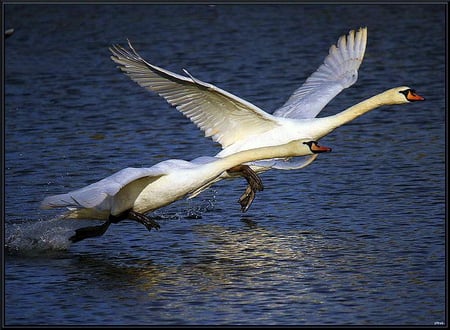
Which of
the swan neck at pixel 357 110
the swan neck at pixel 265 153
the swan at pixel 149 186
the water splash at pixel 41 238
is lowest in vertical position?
the water splash at pixel 41 238

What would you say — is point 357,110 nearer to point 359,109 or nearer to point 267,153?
point 359,109

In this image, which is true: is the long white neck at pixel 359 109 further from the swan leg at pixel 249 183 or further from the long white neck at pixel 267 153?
the long white neck at pixel 267 153

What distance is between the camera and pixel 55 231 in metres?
10.4

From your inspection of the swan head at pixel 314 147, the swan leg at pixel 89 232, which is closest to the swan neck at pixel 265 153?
the swan head at pixel 314 147

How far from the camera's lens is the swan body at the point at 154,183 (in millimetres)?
9242

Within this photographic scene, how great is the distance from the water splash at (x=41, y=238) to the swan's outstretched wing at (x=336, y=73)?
316 centimetres

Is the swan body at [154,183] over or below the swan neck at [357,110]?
below

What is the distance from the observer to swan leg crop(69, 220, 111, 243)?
10086mm

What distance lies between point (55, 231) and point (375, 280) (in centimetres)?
311

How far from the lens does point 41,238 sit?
1041 centimetres

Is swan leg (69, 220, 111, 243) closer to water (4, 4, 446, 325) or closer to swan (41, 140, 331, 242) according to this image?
swan (41, 140, 331, 242)

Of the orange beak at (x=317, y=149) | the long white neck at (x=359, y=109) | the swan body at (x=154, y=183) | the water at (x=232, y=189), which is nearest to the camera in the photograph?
the water at (x=232, y=189)

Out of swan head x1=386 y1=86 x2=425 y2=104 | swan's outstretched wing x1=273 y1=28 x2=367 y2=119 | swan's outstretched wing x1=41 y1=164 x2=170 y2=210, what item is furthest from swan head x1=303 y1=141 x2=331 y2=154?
swan's outstretched wing x1=273 y1=28 x2=367 y2=119

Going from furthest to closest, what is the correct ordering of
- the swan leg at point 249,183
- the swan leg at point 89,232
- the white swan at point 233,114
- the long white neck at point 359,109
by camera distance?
the long white neck at point 359,109 → the swan leg at point 249,183 → the white swan at point 233,114 → the swan leg at point 89,232
